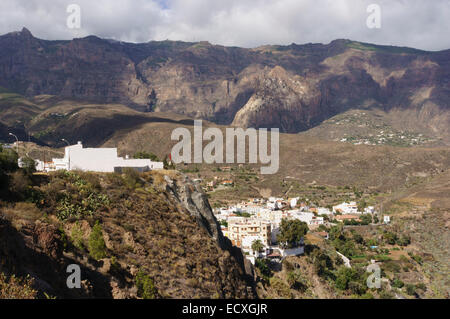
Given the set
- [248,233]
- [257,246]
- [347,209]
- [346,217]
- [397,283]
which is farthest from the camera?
[347,209]

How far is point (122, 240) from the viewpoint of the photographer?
23891mm

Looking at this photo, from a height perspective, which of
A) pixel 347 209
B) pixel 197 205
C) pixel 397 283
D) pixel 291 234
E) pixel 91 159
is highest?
pixel 91 159

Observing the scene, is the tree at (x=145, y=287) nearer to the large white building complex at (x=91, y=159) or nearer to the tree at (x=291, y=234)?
the large white building complex at (x=91, y=159)

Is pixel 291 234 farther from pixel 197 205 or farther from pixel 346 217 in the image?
pixel 346 217

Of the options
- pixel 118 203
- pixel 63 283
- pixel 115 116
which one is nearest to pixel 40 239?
pixel 63 283

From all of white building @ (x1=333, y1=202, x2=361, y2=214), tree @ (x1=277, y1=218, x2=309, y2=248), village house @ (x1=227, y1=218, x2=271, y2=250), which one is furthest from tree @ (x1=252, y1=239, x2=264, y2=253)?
white building @ (x1=333, y1=202, x2=361, y2=214)

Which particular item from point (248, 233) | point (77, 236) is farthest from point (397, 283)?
point (77, 236)

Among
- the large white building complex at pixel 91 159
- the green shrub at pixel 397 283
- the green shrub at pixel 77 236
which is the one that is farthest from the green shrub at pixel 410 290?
the green shrub at pixel 77 236

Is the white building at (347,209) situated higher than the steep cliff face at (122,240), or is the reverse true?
the steep cliff face at (122,240)

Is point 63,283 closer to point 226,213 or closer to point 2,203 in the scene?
point 2,203

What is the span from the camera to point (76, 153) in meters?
30.5

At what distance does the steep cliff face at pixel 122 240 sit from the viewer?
1755 centimetres

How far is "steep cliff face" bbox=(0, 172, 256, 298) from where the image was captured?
1755cm

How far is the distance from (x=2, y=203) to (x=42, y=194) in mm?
2526
